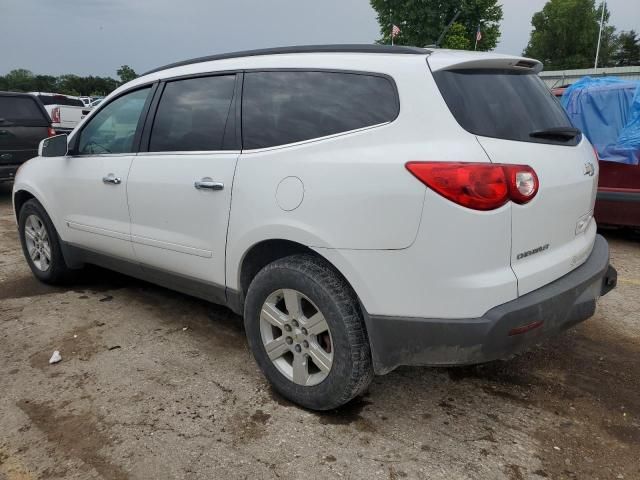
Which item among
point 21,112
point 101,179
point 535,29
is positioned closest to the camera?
point 101,179

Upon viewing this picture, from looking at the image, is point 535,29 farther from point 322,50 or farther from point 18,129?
point 322,50

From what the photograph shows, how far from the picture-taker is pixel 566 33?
58562 mm

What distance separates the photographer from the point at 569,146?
103 inches

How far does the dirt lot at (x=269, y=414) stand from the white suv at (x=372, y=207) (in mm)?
299

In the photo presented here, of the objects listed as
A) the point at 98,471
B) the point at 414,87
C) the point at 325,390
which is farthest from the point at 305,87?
the point at 98,471

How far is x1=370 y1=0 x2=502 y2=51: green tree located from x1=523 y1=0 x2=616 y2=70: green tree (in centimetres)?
1847

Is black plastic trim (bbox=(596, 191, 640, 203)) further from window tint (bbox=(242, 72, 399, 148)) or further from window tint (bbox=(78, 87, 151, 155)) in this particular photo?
window tint (bbox=(78, 87, 151, 155))

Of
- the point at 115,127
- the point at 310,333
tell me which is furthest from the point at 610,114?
the point at 115,127

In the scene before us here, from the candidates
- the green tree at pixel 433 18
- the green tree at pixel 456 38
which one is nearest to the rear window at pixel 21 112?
the green tree at pixel 456 38

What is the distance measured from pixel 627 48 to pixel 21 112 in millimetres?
82701

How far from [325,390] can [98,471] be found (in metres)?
1.05

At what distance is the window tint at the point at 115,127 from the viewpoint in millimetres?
3629

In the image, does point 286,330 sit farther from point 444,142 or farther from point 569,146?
point 569,146

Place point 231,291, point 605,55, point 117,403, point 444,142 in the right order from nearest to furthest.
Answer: point 444,142 < point 117,403 < point 231,291 < point 605,55
